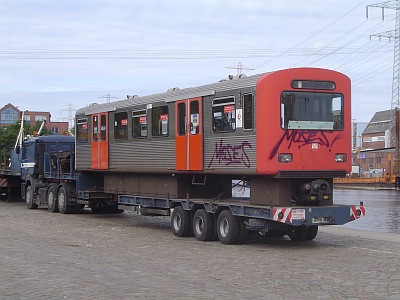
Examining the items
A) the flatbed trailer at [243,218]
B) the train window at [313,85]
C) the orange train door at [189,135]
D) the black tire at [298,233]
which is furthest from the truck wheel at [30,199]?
the train window at [313,85]

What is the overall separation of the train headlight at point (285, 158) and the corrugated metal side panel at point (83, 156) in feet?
31.6

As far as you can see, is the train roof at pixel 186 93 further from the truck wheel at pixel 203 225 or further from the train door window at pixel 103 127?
the truck wheel at pixel 203 225

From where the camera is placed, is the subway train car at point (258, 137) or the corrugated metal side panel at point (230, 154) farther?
the corrugated metal side panel at point (230, 154)

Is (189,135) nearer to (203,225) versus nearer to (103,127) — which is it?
(203,225)

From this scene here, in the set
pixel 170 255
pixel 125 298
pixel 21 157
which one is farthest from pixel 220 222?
pixel 21 157

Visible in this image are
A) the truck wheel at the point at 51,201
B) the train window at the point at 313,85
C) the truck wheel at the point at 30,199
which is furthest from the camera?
the truck wheel at the point at 30,199

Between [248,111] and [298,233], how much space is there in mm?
3357

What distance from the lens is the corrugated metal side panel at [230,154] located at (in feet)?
49.7

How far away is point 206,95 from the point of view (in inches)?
653

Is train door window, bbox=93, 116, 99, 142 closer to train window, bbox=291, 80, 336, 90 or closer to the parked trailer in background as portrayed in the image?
the parked trailer in background

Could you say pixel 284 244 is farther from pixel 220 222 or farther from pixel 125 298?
pixel 125 298

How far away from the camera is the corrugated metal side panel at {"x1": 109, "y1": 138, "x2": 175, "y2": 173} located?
1812 cm

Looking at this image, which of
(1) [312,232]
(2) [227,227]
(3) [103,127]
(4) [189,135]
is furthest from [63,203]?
(1) [312,232]

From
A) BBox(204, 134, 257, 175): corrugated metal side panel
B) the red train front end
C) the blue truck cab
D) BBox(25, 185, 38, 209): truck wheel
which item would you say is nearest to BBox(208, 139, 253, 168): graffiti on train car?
BBox(204, 134, 257, 175): corrugated metal side panel
